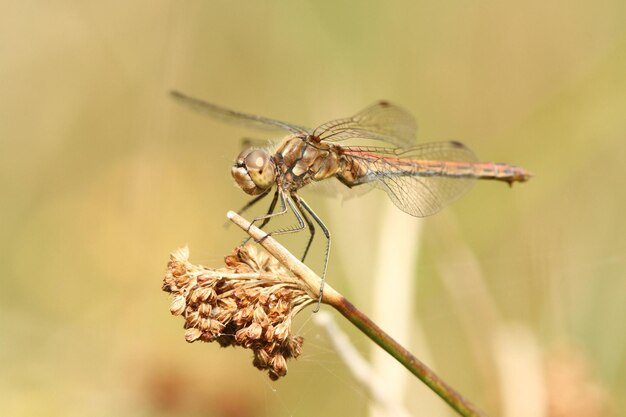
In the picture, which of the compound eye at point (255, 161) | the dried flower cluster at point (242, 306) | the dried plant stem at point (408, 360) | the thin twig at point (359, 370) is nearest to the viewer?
the dried plant stem at point (408, 360)

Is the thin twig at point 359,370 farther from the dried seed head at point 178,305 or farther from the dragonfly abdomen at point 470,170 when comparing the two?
the dragonfly abdomen at point 470,170

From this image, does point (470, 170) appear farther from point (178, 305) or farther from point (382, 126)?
point (178, 305)

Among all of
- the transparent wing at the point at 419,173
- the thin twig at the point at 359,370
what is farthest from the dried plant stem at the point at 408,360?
the transparent wing at the point at 419,173

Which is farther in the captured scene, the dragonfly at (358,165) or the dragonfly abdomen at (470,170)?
the dragonfly abdomen at (470,170)

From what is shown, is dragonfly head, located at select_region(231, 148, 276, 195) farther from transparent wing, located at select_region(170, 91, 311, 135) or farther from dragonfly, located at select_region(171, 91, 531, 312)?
transparent wing, located at select_region(170, 91, 311, 135)

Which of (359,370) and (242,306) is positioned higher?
(242,306)

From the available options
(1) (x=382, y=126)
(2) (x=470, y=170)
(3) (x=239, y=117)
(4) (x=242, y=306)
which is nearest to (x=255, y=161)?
(3) (x=239, y=117)

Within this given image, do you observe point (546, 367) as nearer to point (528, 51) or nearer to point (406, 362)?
point (406, 362)

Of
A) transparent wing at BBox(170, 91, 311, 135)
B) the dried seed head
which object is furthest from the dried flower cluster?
transparent wing at BBox(170, 91, 311, 135)
